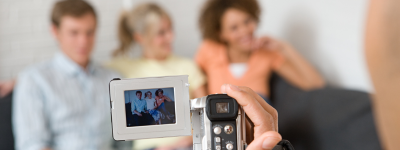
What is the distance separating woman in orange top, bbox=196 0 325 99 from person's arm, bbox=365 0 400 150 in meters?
1.15

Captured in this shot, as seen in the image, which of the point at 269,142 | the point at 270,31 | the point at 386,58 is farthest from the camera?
the point at 270,31

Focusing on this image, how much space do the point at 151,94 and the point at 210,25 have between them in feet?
3.55

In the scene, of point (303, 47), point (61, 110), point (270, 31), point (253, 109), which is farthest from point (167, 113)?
point (270, 31)

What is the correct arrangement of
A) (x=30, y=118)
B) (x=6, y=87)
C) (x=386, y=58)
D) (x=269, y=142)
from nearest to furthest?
1. (x=386, y=58)
2. (x=269, y=142)
3. (x=30, y=118)
4. (x=6, y=87)

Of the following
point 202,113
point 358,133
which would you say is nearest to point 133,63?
point 358,133

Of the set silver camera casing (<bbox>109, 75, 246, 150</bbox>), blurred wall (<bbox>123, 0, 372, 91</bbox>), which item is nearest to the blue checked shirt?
blurred wall (<bbox>123, 0, 372, 91</bbox>)

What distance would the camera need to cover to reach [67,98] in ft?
4.24

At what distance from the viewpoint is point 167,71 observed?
146 cm

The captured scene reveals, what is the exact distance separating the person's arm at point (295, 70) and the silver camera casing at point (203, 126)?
3.61 ft

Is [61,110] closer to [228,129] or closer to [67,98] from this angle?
[67,98]

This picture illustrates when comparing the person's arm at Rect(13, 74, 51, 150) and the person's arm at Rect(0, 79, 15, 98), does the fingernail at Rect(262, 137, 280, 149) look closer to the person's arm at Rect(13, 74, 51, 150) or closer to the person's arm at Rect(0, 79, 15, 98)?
the person's arm at Rect(13, 74, 51, 150)

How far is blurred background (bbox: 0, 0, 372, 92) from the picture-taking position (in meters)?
1.37

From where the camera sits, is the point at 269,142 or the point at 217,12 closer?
the point at 269,142

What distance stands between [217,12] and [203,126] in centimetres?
106
